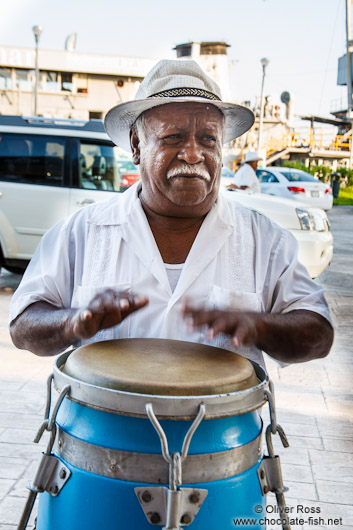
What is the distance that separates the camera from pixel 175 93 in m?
2.05

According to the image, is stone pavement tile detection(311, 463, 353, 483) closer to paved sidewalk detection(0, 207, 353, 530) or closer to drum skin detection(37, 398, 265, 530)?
paved sidewalk detection(0, 207, 353, 530)

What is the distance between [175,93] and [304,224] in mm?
5772

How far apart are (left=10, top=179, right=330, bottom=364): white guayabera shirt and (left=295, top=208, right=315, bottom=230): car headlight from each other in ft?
18.3

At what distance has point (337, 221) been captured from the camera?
1873 cm

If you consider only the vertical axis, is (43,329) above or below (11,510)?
above

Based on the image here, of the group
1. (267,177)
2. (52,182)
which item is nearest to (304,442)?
(52,182)

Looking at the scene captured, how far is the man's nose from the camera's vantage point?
1.98 meters

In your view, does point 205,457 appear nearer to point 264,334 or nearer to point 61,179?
point 264,334

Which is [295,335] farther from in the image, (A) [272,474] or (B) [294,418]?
(B) [294,418]

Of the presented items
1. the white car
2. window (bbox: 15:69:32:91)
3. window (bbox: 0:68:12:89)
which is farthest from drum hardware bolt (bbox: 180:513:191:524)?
window (bbox: 0:68:12:89)

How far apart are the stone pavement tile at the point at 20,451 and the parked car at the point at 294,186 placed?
51.4 ft

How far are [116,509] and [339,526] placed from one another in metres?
1.82

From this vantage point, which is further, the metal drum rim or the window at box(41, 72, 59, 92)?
the window at box(41, 72, 59, 92)

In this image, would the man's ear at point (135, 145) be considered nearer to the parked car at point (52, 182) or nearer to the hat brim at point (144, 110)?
the hat brim at point (144, 110)
